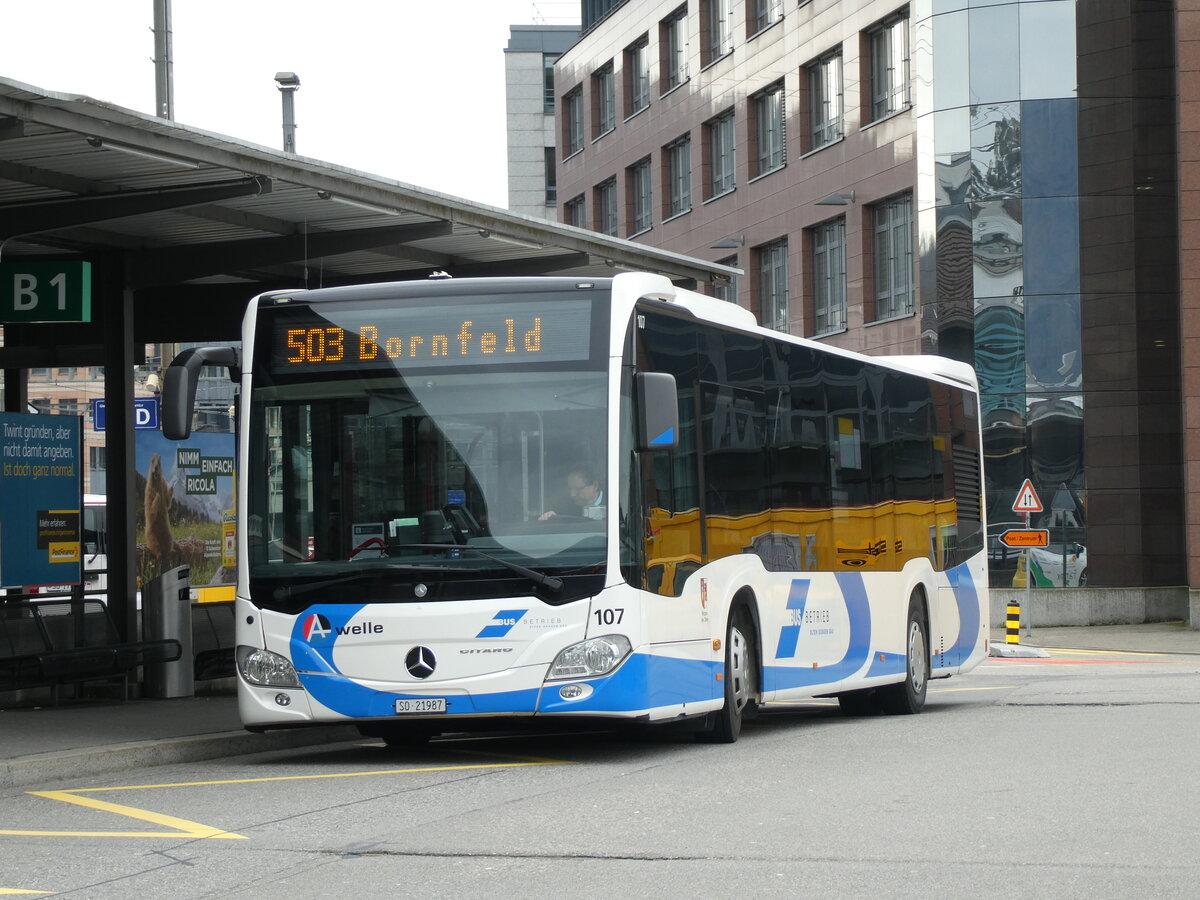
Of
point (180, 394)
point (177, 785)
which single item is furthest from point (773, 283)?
point (177, 785)

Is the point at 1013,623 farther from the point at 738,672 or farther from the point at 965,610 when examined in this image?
the point at 738,672

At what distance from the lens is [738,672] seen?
12688mm

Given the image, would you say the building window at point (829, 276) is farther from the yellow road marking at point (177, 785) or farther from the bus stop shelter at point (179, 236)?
the yellow road marking at point (177, 785)

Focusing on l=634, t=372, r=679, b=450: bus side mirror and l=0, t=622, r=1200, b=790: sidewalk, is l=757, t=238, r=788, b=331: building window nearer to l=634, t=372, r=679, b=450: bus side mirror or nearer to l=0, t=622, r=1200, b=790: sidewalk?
l=0, t=622, r=1200, b=790: sidewalk

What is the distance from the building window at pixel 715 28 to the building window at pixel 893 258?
995 centimetres

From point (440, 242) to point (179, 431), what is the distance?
19.6ft

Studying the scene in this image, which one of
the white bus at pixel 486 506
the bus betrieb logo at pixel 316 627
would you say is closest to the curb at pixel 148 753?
the white bus at pixel 486 506

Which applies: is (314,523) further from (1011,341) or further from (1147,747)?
(1011,341)

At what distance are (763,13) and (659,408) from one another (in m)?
38.6

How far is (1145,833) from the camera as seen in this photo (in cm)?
802

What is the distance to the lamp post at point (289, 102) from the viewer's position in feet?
84.8

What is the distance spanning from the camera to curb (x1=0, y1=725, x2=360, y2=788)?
1119 cm

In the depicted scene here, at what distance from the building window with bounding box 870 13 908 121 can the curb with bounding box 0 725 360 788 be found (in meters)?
29.9

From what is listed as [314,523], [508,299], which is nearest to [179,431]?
[314,523]
